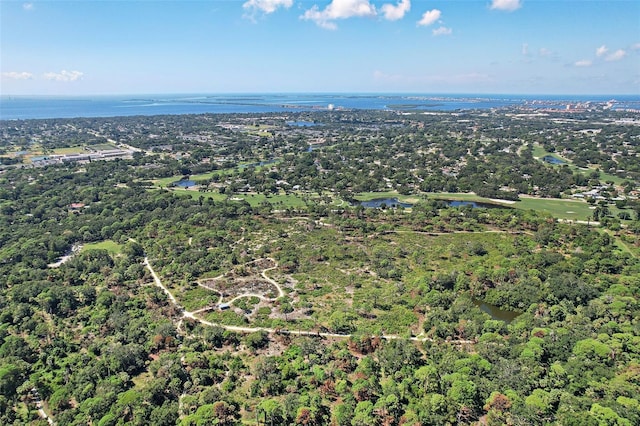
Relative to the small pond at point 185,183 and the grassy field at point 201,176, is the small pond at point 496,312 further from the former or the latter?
the grassy field at point 201,176

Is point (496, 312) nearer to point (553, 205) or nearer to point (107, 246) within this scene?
point (553, 205)

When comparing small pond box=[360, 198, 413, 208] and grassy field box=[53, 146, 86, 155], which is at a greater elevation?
grassy field box=[53, 146, 86, 155]

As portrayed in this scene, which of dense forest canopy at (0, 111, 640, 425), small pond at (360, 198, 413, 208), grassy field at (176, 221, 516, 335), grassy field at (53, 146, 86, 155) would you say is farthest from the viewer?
grassy field at (53, 146, 86, 155)

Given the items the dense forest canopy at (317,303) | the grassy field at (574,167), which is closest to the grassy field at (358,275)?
the dense forest canopy at (317,303)

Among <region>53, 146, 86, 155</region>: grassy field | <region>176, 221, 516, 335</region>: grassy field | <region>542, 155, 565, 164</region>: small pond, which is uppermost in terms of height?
<region>53, 146, 86, 155</region>: grassy field

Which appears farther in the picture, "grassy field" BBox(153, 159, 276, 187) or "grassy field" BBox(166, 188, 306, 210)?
"grassy field" BBox(153, 159, 276, 187)

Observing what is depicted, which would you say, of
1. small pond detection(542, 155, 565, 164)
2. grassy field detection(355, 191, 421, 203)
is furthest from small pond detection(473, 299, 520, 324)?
small pond detection(542, 155, 565, 164)

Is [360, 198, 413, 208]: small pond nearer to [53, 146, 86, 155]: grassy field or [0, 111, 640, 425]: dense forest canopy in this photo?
[0, 111, 640, 425]: dense forest canopy
